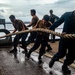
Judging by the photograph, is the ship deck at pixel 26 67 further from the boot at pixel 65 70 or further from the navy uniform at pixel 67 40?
the navy uniform at pixel 67 40

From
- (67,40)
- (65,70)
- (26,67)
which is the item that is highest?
(67,40)

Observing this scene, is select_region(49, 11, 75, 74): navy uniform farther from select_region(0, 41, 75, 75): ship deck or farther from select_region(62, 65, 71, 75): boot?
select_region(0, 41, 75, 75): ship deck

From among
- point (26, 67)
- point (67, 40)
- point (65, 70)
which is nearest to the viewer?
point (67, 40)

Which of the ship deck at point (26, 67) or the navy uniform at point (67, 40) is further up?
the navy uniform at point (67, 40)

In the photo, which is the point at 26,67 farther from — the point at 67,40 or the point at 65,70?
the point at 67,40

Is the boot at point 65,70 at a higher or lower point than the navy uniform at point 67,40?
lower

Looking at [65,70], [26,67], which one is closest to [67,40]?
[65,70]

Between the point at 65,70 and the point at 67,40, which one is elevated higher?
the point at 67,40

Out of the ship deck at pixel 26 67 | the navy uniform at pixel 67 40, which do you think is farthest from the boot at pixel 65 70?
the ship deck at pixel 26 67

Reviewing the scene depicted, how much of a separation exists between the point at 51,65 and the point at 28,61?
1.57 m

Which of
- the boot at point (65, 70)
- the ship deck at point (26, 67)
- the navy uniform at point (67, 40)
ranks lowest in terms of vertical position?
the ship deck at point (26, 67)

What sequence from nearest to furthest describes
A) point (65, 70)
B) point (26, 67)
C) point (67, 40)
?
point (67, 40) < point (65, 70) < point (26, 67)

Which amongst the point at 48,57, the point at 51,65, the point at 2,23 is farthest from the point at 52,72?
the point at 2,23

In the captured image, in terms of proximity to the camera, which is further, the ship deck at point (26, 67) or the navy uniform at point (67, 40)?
the ship deck at point (26, 67)
